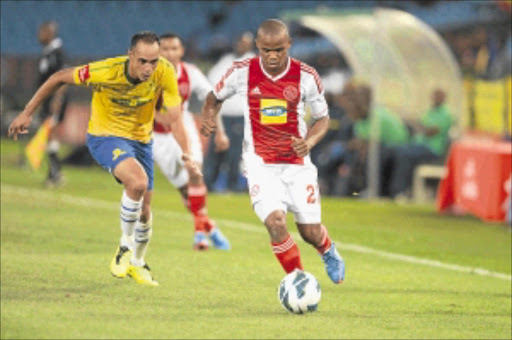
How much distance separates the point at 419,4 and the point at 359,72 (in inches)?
256

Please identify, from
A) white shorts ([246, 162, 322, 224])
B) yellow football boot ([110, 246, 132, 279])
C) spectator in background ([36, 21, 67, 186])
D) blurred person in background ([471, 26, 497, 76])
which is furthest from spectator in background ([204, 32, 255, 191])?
white shorts ([246, 162, 322, 224])

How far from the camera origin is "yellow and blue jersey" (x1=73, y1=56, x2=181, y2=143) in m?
9.55

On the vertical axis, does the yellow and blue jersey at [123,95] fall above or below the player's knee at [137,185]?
above

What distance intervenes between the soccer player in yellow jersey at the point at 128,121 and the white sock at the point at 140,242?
2 centimetres

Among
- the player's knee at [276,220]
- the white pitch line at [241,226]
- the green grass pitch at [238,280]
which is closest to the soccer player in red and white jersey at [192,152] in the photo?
the green grass pitch at [238,280]

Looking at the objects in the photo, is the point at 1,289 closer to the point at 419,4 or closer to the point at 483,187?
the point at 483,187

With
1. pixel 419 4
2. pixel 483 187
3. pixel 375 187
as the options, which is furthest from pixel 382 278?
pixel 419 4

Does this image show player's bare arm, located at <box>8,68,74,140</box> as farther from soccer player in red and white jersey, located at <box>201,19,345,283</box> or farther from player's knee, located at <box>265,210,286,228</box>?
player's knee, located at <box>265,210,286,228</box>

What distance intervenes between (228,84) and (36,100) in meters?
1.40

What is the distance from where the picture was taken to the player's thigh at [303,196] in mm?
9164

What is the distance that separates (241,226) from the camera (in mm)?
15359

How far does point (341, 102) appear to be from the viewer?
2064cm

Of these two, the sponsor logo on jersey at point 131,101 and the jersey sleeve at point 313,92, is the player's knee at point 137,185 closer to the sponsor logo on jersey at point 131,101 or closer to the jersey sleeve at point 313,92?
the sponsor logo on jersey at point 131,101

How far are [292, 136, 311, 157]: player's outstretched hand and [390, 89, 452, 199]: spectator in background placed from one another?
1091cm
